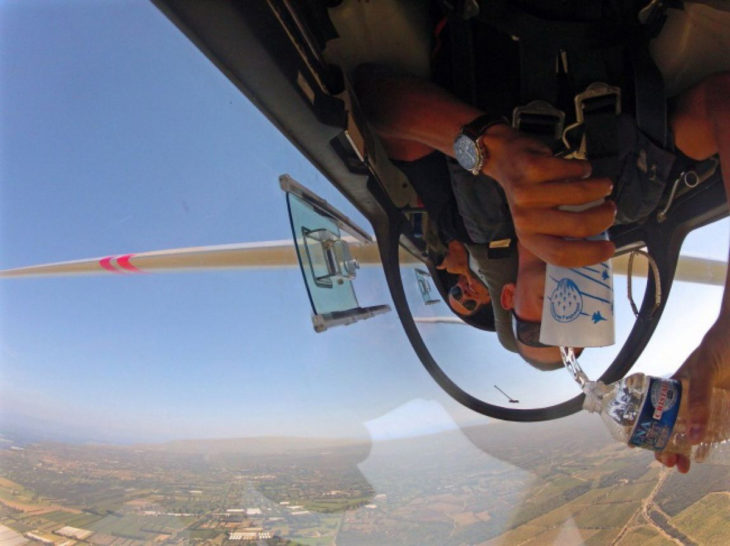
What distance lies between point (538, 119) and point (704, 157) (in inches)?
13.3

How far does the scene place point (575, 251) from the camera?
594 mm

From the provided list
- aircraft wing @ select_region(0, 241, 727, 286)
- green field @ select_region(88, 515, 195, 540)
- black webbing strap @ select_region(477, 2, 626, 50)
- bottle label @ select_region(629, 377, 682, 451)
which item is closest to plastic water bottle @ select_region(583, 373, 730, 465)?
bottle label @ select_region(629, 377, 682, 451)

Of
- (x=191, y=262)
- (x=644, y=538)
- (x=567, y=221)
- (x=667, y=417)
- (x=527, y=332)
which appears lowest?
(x=644, y=538)

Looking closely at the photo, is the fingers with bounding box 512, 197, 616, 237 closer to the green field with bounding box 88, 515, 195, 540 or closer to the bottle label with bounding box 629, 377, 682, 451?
the bottle label with bounding box 629, 377, 682, 451

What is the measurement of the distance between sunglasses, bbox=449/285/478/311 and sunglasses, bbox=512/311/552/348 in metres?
0.19

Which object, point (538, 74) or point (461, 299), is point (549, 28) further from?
point (461, 299)

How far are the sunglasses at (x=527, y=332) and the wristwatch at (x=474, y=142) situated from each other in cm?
30

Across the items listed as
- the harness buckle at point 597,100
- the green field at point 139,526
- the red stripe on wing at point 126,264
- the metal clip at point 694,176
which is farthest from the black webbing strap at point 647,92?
the green field at point 139,526

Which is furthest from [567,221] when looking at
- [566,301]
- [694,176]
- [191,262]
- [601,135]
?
[191,262]

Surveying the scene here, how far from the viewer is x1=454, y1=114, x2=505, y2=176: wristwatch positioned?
70 centimetres

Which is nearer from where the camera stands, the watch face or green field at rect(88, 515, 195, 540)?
the watch face

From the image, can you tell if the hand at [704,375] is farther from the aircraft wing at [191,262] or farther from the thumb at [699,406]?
the aircraft wing at [191,262]

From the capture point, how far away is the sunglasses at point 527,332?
865 mm

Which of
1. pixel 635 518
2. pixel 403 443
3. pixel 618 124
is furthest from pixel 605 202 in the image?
pixel 635 518
